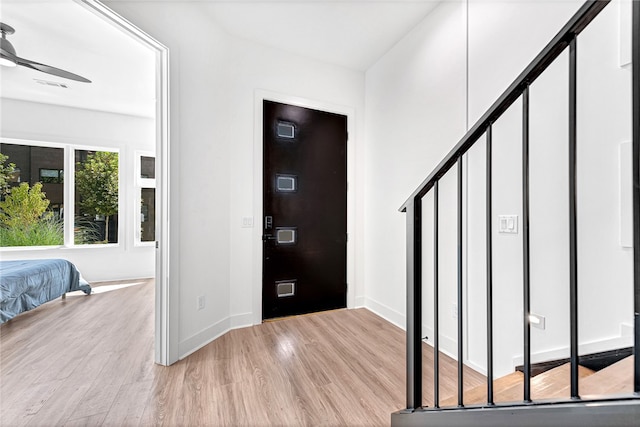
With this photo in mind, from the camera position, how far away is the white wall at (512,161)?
56.1 inches

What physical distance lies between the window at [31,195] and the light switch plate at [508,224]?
557 centimetres

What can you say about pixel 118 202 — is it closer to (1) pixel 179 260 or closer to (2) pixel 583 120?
(1) pixel 179 260

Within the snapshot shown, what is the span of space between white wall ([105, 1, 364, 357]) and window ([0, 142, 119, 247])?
3.15m

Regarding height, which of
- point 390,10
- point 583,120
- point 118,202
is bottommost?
point 118,202

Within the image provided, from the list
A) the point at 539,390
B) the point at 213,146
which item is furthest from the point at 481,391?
the point at 213,146

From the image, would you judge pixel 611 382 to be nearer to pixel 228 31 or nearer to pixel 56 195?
pixel 228 31

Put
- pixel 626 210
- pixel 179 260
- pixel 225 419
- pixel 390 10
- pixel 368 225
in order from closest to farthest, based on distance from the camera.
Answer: pixel 626 210 < pixel 225 419 < pixel 179 260 < pixel 390 10 < pixel 368 225

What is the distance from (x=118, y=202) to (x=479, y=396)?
519 cm

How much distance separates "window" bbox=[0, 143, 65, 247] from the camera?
4051mm

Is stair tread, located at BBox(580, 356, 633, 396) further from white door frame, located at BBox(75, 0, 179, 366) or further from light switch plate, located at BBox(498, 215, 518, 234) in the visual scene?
white door frame, located at BBox(75, 0, 179, 366)

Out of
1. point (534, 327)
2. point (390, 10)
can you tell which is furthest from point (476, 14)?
point (534, 327)

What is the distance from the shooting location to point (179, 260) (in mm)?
2154

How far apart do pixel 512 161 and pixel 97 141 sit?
536 centimetres

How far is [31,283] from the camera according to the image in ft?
9.48
